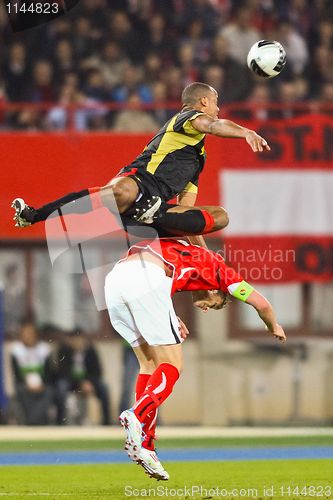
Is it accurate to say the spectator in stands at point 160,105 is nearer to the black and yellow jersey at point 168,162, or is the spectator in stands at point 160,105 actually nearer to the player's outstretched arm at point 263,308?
the black and yellow jersey at point 168,162

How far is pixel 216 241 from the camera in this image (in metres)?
17.4

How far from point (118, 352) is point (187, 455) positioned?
4.86 meters

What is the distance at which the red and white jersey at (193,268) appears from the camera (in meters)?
9.12

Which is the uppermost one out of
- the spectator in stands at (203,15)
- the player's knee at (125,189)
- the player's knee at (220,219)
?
the spectator in stands at (203,15)

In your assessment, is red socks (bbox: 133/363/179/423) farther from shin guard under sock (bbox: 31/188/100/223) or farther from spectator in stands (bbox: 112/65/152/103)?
spectator in stands (bbox: 112/65/152/103)

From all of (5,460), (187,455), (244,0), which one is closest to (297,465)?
(187,455)

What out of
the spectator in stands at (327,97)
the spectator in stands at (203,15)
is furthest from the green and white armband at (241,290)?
the spectator in stands at (203,15)

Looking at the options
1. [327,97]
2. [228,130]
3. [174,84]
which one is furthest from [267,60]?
[327,97]

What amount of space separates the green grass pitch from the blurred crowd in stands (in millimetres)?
6472

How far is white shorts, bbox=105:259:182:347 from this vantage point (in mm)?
9023

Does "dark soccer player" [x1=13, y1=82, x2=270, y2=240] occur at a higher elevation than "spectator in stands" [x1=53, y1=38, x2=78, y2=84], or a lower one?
lower

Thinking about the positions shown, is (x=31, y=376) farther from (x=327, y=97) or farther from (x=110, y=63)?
(x=327, y=97)

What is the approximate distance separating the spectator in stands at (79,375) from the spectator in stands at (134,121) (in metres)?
2.98

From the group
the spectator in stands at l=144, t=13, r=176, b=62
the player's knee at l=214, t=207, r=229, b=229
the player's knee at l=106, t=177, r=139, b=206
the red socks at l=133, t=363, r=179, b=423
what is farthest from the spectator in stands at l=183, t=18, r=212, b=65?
the red socks at l=133, t=363, r=179, b=423
